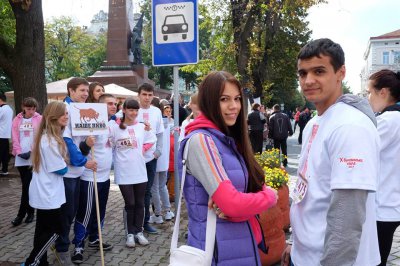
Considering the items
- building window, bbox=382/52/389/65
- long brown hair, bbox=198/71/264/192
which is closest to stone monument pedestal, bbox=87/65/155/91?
long brown hair, bbox=198/71/264/192

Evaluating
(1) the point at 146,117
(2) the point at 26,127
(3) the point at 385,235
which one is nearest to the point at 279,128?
(1) the point at 146,117

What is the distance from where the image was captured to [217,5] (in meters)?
17.6

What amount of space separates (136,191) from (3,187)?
5.67 m

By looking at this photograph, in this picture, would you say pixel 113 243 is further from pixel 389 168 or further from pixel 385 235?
pixel 389 168

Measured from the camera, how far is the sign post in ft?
14.4

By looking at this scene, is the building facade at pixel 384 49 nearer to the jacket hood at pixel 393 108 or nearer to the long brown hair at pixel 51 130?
the jacket hood at pixel 393 108

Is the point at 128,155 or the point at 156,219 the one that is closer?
the point at 128,155

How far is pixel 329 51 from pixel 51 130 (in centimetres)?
324

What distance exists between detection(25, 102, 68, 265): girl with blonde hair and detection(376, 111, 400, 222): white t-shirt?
9.91 feet

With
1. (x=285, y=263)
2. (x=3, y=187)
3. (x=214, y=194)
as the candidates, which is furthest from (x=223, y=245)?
(x=3, y=187)

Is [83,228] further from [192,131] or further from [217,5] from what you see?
[217,5]

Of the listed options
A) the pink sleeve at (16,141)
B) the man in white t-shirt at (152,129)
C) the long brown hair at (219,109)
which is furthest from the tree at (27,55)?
the long brown hair at (219,109)

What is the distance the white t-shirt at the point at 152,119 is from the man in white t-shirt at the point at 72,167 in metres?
1.17

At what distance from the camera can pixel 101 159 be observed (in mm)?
4809
